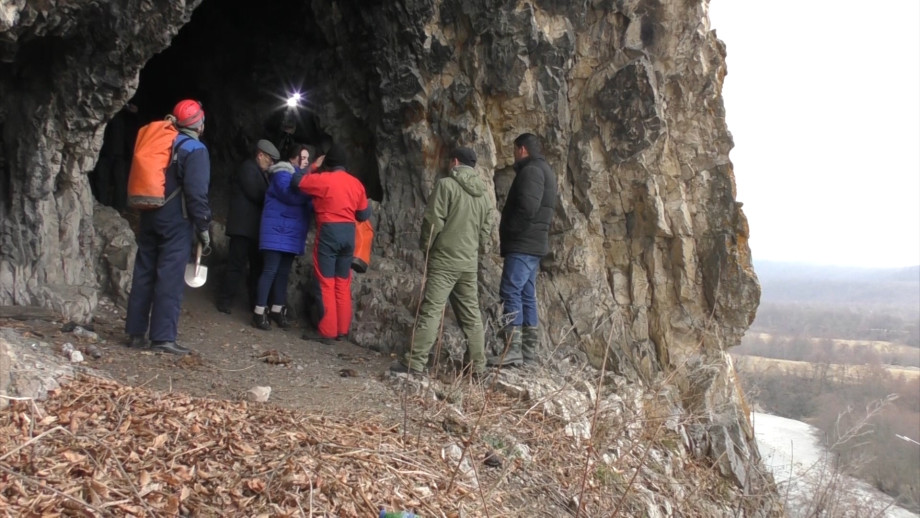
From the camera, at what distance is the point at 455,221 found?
5.54m

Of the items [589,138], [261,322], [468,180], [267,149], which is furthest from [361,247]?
[589,138]

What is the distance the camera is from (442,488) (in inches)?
132

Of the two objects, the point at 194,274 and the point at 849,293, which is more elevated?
the point at 849,293

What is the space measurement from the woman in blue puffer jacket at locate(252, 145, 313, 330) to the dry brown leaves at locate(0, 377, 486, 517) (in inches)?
107

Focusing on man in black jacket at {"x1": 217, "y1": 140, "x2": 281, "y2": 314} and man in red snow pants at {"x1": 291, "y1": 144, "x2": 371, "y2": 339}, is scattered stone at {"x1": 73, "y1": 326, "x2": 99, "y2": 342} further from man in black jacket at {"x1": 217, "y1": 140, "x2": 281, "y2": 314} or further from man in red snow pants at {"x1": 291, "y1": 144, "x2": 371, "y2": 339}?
man in red snow pants at {"x1": 291, "y1": 144, "x2": 371, "y2": 339}

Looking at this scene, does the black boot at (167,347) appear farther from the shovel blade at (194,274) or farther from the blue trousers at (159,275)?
the shovel blade at (194,274)

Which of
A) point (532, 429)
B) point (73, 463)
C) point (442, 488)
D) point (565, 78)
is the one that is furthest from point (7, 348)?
point (565, 78)

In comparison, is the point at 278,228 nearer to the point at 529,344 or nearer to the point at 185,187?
the point at 185,187

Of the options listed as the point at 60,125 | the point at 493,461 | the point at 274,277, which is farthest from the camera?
the point at 274,277

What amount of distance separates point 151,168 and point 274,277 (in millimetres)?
2035

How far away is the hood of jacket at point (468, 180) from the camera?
5.57 metres

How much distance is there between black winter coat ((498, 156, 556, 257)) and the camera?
6.00 meters

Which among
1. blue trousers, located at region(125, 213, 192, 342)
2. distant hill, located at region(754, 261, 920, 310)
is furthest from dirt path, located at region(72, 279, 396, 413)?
distant hill, located at region(754, 261, 920, 310)

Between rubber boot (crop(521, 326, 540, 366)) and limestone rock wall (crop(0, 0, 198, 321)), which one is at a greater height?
limestone rock wall (crop(0, 0, 198, 321))
